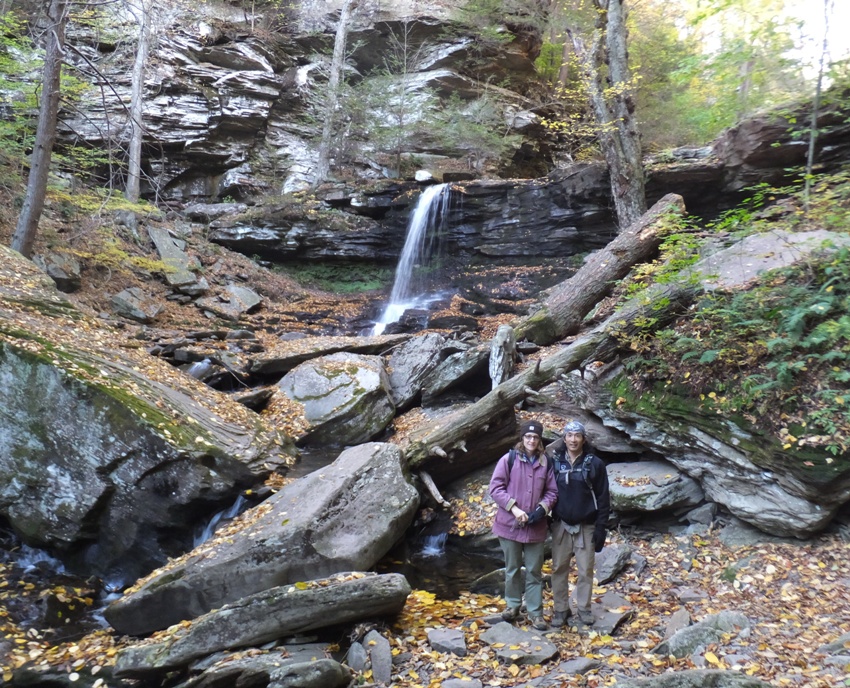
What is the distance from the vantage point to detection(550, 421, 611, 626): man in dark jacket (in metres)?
4.66

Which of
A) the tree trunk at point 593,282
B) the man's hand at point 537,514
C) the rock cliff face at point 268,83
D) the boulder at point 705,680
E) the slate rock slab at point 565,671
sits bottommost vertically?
the slate rock slab at point 565,671

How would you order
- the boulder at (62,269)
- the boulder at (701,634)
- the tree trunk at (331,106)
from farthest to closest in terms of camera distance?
the tree trunk at (331,106) < the boulder at (62,269) < the boulder at (701,634)

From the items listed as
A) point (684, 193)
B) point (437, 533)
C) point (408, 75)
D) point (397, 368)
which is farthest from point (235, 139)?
point (437, 533)

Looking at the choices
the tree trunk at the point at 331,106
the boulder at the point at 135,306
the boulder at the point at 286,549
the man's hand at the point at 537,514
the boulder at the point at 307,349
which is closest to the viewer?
the man's hand at the point at 537,514

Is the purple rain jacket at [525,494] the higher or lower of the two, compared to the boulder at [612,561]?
higher

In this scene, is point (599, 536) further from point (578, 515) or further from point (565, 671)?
point (565, 671)

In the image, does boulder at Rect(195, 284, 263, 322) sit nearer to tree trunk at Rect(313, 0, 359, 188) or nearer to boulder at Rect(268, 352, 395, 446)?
boulder at Rect(268, 352, 395, 446)

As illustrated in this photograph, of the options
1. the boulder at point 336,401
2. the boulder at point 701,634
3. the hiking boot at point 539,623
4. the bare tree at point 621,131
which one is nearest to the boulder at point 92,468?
the boulder at point 336,401

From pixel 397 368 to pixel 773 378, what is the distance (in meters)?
6.96

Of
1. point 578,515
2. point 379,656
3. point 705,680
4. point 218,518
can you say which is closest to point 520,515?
point 578,515

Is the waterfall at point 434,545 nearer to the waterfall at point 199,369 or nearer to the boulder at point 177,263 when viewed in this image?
the waterfall at point 199,369

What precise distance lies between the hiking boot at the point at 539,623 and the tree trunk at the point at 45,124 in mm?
11342

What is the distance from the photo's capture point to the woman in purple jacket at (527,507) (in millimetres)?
4781

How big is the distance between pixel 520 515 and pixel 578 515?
498mm
